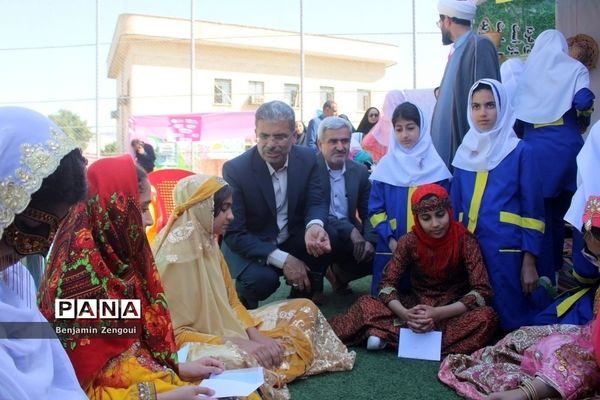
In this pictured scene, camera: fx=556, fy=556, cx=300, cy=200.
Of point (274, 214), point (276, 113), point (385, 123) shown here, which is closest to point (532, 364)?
point (274, 214)

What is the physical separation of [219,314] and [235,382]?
0.62 metres

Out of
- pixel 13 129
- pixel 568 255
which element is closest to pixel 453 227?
pixel 568 255

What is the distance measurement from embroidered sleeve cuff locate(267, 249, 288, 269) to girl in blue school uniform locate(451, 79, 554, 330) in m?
1.05

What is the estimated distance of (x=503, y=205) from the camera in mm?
2973

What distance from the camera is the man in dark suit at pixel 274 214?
3.21 m

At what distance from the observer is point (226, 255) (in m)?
3.43

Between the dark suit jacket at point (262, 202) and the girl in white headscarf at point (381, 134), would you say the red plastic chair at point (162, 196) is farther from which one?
the girl in white headscarf at point (381, 134)

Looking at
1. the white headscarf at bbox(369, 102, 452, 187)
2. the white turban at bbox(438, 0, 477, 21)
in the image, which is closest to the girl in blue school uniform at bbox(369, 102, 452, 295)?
the white headscarf at bbox(369, 102, 452, 187)

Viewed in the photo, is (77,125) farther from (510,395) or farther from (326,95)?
(510,395)

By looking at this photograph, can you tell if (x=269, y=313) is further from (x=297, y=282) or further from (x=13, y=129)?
(x=13, y=129)

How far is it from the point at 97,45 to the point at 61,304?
8.87 m

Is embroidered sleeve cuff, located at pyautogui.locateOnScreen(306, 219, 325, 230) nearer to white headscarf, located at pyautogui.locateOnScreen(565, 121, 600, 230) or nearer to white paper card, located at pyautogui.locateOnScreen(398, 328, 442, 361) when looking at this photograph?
white paper card, located at pyautogui.locateOnScreen(398, 328, 442, 361)

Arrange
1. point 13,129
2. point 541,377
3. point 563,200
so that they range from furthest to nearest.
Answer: point 563,200 < point 541,377 < point 13,129

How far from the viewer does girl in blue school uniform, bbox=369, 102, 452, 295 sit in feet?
11.1
